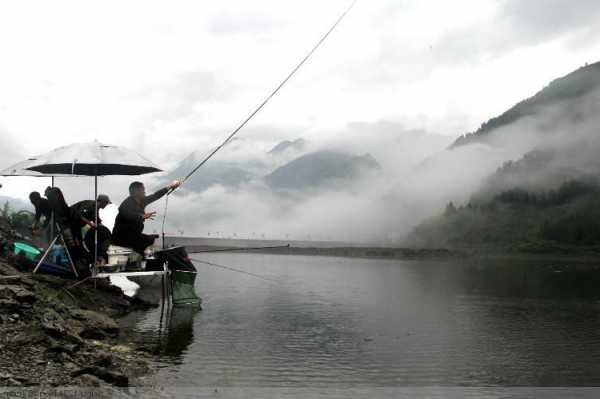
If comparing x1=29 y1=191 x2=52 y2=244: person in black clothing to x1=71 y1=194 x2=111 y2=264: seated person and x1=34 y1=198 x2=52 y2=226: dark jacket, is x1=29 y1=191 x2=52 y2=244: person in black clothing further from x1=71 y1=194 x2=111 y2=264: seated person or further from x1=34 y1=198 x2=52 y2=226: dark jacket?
x1=71 y1=194 x2=111 y2=264: seated person

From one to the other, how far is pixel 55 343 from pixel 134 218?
7.63m

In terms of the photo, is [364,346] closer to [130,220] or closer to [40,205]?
[130,220]

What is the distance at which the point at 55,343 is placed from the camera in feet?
36.3

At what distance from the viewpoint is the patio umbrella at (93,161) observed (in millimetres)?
17312

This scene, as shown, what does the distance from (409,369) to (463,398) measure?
3200 millimetres

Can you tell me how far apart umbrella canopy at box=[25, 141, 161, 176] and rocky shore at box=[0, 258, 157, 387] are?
351cm

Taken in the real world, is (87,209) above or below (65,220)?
above

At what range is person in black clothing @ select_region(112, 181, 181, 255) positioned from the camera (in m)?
18.3

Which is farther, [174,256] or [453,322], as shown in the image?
[453,322]

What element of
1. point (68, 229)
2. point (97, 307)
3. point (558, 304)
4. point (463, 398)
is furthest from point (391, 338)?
point (558, 304)

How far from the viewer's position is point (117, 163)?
17562mm

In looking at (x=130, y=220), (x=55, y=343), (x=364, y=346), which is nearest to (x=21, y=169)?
(x=130, y=220)

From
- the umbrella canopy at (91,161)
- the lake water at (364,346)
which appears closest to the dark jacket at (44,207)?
the umbrella canopy at (91,161)

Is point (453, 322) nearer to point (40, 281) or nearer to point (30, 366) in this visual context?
point (40, 281)
